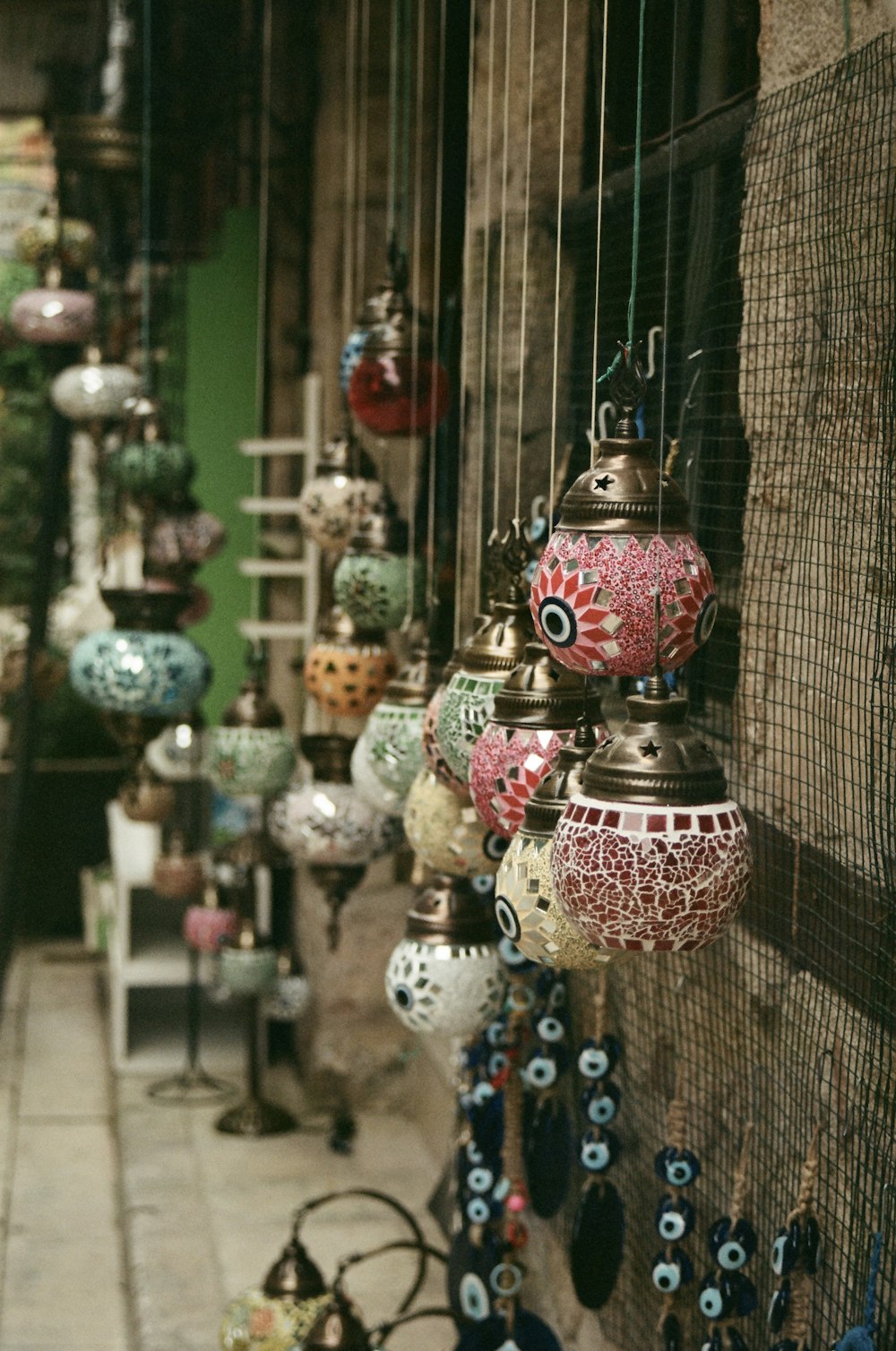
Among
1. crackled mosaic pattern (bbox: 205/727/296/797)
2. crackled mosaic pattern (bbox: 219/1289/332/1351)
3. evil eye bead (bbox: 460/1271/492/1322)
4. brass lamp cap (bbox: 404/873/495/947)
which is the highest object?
crackled mosaic pattern (bbox: 205/727/296/797)

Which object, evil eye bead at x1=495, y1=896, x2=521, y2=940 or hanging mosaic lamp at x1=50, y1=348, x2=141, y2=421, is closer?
evil eye bead at x1=495, y1=896, x2=521, y2=940

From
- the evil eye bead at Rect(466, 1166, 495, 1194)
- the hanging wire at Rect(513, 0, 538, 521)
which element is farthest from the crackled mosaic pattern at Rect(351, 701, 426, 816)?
the evil eye bead at Rect(466, 1166, 495, 1194)

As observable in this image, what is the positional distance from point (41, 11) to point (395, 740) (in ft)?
15.5

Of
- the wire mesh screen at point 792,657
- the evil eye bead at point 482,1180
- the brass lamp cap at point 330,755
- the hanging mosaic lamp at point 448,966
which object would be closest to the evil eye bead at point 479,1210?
the evil eye bead at point 482,1180

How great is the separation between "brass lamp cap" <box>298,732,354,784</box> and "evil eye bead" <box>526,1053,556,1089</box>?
666 mm

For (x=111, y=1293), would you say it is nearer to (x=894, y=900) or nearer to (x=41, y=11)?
(x=894, y=900)

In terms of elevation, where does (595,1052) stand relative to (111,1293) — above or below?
above

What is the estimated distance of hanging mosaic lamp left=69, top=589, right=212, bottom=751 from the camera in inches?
111

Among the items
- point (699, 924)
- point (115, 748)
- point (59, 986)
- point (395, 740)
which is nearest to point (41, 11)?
point (115, 748)

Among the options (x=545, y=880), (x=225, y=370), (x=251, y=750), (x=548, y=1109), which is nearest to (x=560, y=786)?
(x=545, y=880)

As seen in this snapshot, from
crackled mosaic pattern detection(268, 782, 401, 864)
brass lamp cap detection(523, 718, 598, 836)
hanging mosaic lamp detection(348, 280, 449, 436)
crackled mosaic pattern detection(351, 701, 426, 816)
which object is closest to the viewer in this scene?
brass lamp cap detection(523, 718, 598, 836)

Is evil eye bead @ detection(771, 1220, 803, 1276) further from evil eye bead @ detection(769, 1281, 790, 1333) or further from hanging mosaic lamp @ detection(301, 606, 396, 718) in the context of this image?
hanging mosaic lamp @ detection(301, 606, 396, 718)

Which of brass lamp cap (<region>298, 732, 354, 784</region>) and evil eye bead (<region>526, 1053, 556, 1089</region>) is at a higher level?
brass lamp cap (<region>298, 732, 354, 784</region>)

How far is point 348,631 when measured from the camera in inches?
104
